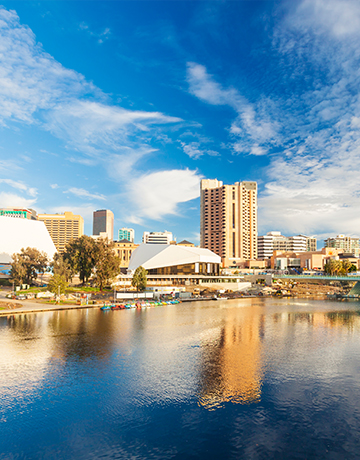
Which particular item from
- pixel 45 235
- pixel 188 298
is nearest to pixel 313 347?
pixel 188 298

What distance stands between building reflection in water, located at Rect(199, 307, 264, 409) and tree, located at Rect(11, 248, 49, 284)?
56595mm

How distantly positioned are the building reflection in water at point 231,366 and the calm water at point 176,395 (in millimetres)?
112

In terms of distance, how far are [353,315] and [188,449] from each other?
64.2m

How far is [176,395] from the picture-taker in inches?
989

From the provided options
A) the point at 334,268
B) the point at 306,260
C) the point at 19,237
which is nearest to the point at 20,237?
the point at 19,237

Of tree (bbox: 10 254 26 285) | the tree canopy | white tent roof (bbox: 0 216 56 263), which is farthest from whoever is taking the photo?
white tent roof (bbox: 0 216 56 263)

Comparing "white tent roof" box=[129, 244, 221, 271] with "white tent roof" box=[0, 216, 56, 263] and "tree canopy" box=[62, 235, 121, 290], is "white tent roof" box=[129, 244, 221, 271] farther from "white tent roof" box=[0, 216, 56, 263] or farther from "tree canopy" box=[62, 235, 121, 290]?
"white tent roof" box=[0, 216, 56, 263]

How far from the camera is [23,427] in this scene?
20266 millimetres

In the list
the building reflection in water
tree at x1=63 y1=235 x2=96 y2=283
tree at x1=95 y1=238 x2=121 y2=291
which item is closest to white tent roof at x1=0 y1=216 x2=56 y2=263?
tree at x1=63 y1=235 x2=96 y2=283

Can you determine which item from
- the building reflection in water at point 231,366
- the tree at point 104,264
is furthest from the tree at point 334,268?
the building reflection in water at point 231,366

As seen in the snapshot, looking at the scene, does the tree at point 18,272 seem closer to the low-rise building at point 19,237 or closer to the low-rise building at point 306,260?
the low-rise building at point 19,237

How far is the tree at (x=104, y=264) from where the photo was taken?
297 ft

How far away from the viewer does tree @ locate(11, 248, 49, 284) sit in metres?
84.3

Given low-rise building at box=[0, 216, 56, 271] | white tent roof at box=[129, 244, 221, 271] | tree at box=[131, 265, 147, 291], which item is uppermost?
→ low-rise building at box=[0, 216, 56, 271]
